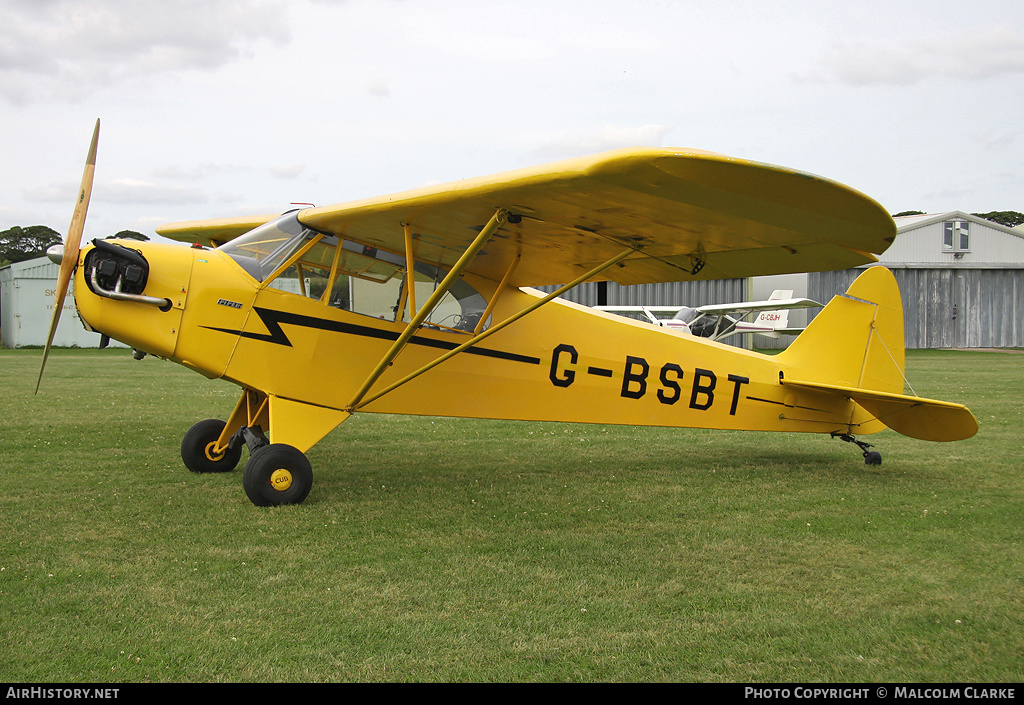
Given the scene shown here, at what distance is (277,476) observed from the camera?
18.8 ft

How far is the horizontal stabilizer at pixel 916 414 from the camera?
6.79 meters

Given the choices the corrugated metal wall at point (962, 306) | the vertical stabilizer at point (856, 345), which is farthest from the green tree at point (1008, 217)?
the vertical stabilizer at point (856, 345)

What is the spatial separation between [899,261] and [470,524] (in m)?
40.5

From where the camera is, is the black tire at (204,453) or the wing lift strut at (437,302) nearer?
the wing lift strut at (437,302)

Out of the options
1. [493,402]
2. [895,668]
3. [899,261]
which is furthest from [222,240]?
[899,261]

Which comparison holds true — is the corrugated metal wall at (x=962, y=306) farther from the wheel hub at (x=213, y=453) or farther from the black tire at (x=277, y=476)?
the black tire at (x=277, y=476)

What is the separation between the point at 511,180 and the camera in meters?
4.74

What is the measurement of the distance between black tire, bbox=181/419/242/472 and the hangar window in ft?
139

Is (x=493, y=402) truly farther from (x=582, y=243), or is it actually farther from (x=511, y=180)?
(x=511, y=180)

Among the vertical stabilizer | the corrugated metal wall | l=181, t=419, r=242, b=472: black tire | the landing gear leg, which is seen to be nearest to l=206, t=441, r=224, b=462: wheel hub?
l=181, t=419, r=242, b=472: black tire

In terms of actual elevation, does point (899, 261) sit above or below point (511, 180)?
above

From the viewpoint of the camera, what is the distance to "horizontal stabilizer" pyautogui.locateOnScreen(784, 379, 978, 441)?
22.3 feet

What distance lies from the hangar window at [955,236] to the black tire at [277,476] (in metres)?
42.8

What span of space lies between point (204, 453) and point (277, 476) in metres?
1.76
